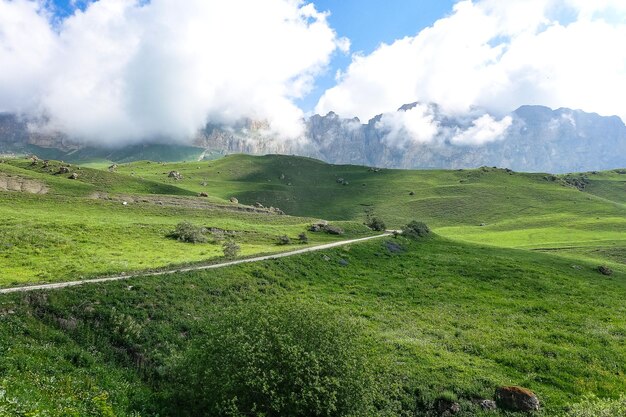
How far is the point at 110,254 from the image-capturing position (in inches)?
1807

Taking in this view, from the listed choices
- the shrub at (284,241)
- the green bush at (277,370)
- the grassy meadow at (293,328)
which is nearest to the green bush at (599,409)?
the grassy meadow at (293,328)

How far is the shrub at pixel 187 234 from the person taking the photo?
6172cm

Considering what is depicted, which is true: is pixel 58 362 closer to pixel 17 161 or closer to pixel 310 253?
pixel 310 253

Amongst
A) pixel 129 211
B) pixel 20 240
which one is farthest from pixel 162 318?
pixel 129 211

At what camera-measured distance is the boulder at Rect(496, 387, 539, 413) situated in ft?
77.1

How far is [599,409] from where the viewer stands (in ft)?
68.2

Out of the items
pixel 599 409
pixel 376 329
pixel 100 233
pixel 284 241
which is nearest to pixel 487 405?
pixel 599 409

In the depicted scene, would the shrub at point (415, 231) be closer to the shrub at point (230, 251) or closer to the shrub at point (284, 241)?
the shrub at point (284, 241)

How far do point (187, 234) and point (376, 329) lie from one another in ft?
128

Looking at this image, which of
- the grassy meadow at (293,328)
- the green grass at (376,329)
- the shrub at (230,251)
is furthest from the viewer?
the shrub at (230,251)

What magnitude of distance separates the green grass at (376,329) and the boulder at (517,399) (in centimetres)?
67

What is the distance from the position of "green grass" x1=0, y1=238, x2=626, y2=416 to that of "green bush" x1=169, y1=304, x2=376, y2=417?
99.2 inches

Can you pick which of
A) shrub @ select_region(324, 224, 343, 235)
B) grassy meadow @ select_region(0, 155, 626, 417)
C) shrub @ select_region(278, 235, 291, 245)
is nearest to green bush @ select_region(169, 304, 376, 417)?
grassy meadow @ select_region(0, 155, 626, 417)

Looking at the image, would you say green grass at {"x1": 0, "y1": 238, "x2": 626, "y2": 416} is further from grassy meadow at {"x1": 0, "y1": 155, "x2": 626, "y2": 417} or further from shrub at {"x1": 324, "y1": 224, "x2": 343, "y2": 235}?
shrub at {"x1": 324, "y1": 224, "x2": 343, "y2": 235}
